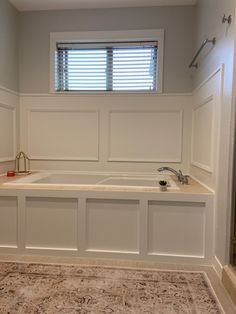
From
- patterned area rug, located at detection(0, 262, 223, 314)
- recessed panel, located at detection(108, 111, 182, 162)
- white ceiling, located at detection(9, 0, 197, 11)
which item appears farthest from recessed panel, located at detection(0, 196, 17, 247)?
white ceiling, located at detection(9, 0, 197, 11)

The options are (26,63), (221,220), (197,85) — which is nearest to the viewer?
(221,220)

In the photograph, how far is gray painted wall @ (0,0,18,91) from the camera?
2.74 m

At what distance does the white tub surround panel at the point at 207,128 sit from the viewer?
198 cm

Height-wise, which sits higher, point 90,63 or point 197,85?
point 90,63

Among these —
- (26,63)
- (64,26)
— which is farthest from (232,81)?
(26,63)

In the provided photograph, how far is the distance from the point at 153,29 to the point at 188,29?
0.39m

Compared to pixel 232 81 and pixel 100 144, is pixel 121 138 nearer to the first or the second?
pixel 100 144

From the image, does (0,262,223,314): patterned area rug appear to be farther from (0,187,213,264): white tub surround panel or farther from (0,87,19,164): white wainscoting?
(0,87,19,164): white wainscoting

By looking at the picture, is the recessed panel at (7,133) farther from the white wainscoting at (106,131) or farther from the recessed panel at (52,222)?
the recessed panel at (52,222)

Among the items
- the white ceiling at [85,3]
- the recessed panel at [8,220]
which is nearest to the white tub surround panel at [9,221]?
the recessed panel at [8,220]

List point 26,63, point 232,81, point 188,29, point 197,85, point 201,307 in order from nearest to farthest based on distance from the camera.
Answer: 1. point 201,307
2. point 232,81
3. point 197,85
4. point 188,29
5. point 26,63

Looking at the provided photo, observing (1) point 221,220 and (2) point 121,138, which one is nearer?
(1) point 221,220

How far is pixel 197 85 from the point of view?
2668mm

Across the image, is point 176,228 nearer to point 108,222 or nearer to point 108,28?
point 108,222
